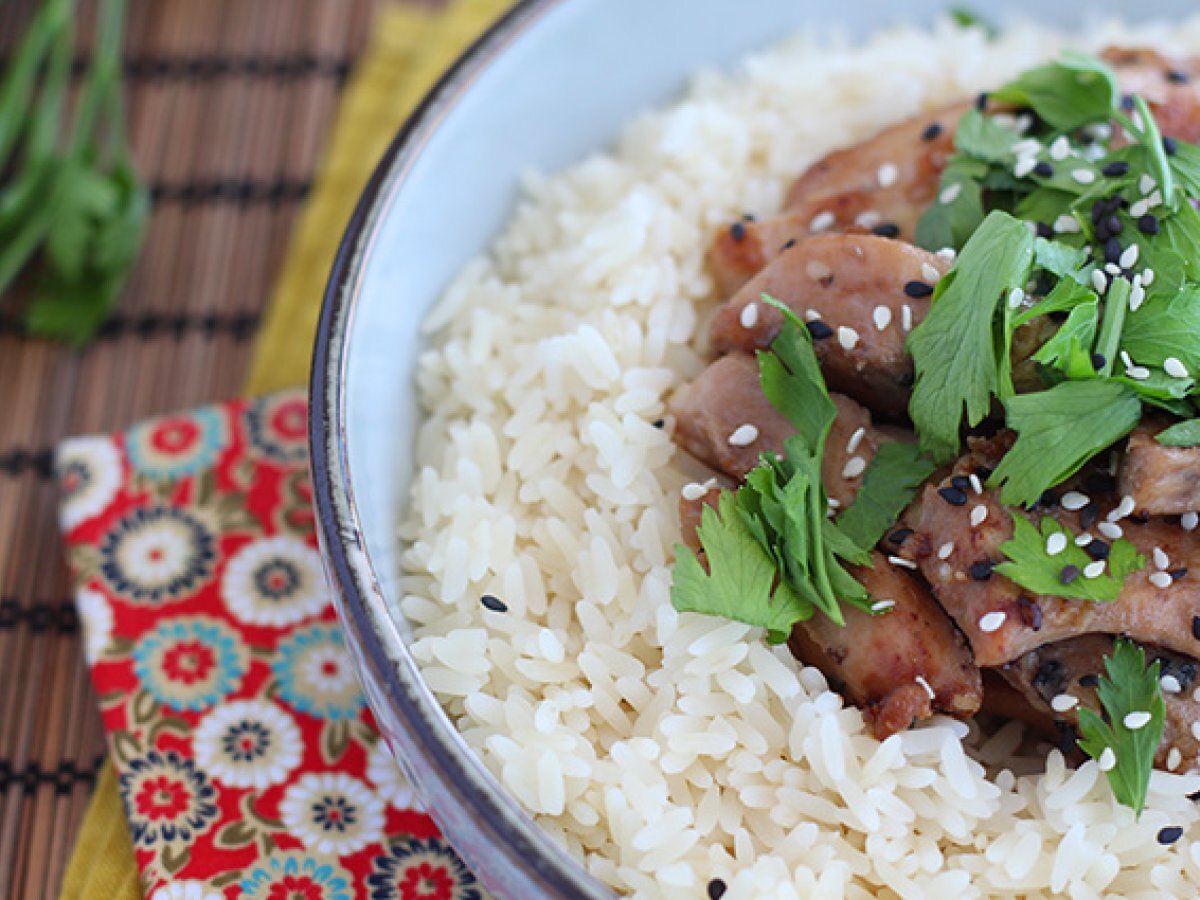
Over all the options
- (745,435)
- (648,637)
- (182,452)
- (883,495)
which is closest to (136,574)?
(182,452)

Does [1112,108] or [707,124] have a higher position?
[707,124]

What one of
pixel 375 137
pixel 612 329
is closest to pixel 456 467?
pixel 612 329

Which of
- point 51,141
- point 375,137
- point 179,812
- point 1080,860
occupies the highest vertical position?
point 51,141

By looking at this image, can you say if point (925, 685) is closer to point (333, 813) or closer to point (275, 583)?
point (333, 813)

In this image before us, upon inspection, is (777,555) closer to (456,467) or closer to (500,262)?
(456,467)

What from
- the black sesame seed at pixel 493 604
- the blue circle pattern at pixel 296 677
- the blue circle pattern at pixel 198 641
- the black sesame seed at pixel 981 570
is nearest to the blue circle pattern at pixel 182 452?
the blue circle pattern at pixel 198 641

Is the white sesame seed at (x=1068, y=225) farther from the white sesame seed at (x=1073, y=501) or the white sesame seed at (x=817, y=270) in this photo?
the white sesame seed at (x=1073, y=501)
